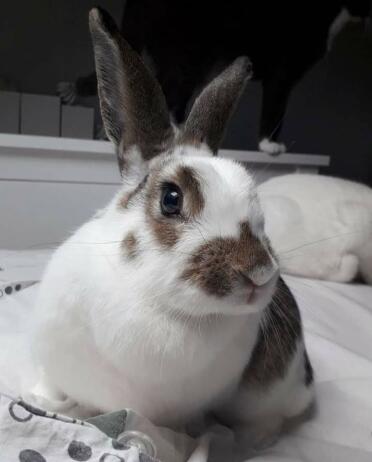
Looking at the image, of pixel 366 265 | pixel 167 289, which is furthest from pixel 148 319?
pixel 366 265

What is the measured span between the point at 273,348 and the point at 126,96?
1.38 feet

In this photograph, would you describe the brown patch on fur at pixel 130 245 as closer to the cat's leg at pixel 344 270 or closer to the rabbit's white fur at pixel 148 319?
the rabbit's white fur at pixel 148 319

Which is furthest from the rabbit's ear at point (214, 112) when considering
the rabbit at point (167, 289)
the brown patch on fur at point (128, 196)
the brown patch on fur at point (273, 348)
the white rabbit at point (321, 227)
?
the white rabbit at point (321, 227)

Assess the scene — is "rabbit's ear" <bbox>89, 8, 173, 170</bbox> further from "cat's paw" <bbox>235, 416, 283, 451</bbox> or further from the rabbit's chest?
"cat's paw" <bbox>235, 416, 283, 451</bbox>

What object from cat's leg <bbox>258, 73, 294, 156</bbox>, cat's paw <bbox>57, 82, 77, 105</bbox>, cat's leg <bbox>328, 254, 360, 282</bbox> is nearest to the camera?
cat's leg <bbox>328, 254, 360, 282</bbox>

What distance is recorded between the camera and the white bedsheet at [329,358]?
84 centimetres

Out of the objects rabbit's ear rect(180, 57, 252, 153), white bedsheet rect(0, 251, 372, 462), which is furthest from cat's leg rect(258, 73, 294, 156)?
rabbit's ear rect(180, 57, 252, 153)

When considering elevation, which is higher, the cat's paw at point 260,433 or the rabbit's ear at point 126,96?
the rabbit's ear at point 126,96

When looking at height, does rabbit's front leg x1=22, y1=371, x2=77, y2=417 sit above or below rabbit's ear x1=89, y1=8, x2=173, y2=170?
below

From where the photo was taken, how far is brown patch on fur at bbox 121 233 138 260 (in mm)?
703

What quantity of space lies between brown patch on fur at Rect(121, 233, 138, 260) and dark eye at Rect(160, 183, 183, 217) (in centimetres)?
5

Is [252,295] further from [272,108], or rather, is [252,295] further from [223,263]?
[272,108]

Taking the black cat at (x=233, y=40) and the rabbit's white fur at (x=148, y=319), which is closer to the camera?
the rabbit's white fur at (x=148, y=319)

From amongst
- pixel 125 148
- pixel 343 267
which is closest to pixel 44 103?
pixel 343 267
